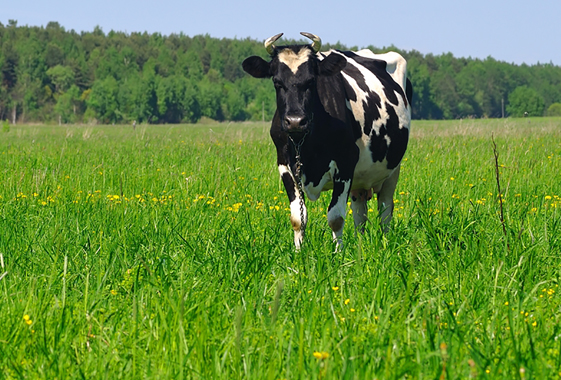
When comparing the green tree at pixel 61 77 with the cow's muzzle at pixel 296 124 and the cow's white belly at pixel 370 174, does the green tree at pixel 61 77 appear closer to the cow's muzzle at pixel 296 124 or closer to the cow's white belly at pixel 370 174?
the cow's white belly at pixel 370 174

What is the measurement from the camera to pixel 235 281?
12.0ft

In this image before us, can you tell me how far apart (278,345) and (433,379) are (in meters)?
0.68

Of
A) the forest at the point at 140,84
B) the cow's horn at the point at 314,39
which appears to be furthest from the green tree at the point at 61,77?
the cow's horn at the point at 314,39

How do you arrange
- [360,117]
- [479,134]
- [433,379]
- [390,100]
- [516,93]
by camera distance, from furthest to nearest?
[516,93] < [479,134] < [390,100] < [360,117] < [433,379]

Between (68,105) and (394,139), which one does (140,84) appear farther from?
(394,139)

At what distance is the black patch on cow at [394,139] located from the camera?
6.83m

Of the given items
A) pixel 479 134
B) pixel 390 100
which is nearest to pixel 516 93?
pixel 479 134

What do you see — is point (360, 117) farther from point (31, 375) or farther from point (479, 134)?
point (479, 134)

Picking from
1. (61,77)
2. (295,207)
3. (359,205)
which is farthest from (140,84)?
(295,207)

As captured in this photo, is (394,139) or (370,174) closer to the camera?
(370,174)

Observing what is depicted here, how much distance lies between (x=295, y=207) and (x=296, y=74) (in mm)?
1164

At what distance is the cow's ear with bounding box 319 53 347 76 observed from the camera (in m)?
5.62

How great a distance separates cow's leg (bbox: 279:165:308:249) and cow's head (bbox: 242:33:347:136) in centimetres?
57

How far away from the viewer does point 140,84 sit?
5276 inches
